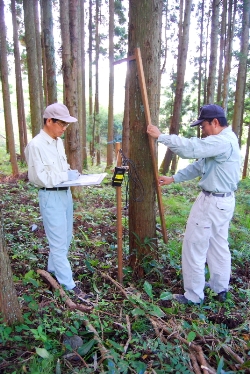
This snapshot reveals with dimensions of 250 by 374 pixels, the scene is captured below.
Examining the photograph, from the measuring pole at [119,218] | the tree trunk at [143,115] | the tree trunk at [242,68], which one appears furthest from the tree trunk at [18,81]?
the measuring pole at [119,218]

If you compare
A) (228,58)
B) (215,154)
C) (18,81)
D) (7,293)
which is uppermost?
(228,58)

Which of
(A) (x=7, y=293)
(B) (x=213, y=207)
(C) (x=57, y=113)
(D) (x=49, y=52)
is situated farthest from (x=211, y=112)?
(D) (x=49, y=52)

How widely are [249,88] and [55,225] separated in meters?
15.5

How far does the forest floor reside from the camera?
213 centimetres

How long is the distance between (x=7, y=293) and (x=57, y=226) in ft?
3.07

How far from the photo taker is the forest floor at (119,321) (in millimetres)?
2131

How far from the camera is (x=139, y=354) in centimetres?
218

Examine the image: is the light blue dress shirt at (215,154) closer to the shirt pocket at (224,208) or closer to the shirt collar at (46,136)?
the shirt pocket at (224,208)

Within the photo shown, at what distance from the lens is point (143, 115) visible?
320 cm

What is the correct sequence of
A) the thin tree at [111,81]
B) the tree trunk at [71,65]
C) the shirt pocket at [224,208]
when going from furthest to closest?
the thin tree at [111,81] → the tree trunk at [71,65] → the shirt pocket at [224,208]

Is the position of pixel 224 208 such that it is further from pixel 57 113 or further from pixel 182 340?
pixel 57 113

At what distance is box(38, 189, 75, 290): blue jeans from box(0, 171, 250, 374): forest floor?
218 mm

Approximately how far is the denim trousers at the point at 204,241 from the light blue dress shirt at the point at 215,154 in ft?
0.54

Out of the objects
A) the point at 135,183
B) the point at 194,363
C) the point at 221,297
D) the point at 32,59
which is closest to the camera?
the point at 194,363
